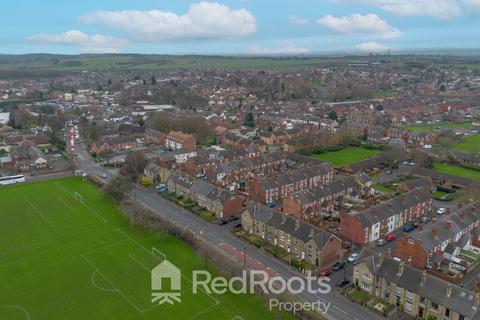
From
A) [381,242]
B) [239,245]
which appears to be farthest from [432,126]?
[239,245]

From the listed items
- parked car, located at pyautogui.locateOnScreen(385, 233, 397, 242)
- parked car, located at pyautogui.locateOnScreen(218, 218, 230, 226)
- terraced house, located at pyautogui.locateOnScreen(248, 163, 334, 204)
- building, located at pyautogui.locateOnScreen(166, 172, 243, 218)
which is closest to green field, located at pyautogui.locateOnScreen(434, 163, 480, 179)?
terraced house, located at pyautogui.locateOnScreen(248, 163, 334, 204)

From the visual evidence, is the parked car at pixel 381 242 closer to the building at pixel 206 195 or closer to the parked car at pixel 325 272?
the parked car at pixel 325 272

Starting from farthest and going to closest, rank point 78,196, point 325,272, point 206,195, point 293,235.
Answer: point 78,196 → point 206,195 → point 293,235 → point 325,272

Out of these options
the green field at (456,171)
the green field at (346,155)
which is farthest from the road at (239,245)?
the green field at (456,171)

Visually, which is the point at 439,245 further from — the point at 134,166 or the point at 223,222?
the point at 134,166

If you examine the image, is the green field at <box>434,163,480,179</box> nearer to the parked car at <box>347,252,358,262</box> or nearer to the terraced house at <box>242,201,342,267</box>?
the parked car at <box>347,252,358,262</box>

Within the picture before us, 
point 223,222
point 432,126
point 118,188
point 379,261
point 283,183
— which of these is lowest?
point 223,222

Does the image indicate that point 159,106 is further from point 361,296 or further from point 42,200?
point 361,296
